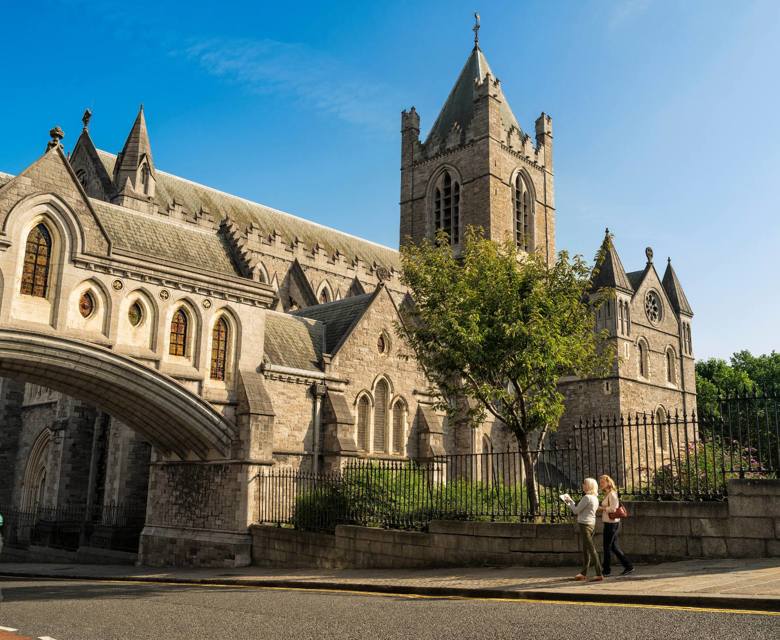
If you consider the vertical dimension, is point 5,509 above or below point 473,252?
below

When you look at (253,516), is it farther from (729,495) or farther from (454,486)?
(729,495)

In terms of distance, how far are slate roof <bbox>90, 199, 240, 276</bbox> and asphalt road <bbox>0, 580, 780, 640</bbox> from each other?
907cm

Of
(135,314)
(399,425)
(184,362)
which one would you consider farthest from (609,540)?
(399,425)

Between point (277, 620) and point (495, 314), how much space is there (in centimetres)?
850

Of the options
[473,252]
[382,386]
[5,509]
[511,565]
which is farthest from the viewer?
[5,509]

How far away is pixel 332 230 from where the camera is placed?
45906mm

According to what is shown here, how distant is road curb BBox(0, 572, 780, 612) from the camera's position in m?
7.89

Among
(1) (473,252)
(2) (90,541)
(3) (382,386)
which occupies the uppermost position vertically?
(1) (473,252)

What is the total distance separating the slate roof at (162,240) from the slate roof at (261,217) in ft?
45.4

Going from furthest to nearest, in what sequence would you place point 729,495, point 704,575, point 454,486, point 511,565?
point 454,486
point 511,565
point 729,495
point 704,575

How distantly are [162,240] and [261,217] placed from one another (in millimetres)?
22366

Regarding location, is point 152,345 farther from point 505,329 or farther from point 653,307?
point 653,307

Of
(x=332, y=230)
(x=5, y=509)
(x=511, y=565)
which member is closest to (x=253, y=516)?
(x=511, y=565)

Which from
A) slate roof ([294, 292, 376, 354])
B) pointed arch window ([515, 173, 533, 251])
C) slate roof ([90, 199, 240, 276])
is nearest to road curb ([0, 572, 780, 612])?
slate roof ([90, 199, 240, 276])
